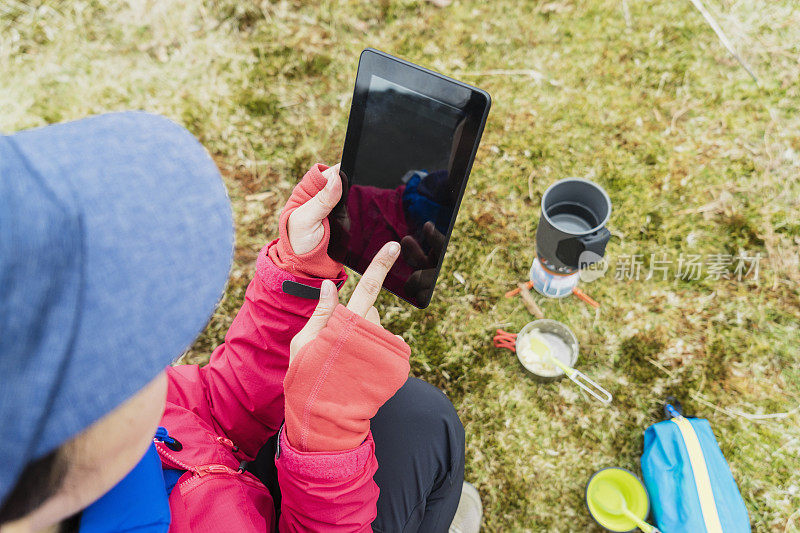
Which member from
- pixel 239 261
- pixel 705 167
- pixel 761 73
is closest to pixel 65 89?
pixel 239 261

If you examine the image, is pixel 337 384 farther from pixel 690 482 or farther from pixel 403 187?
pixel 690 482

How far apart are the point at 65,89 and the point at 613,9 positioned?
12.0ft

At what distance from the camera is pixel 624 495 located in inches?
90.9

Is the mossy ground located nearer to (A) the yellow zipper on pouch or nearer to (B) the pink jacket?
(A) the yellow zipper on pouch

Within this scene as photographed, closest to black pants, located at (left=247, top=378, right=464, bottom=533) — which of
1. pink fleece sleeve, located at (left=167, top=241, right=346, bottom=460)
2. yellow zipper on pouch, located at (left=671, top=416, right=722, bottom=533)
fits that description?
pink fleece sleeve, located at (left=167, top=241, right=346, bottom=460)

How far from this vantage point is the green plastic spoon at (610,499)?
2252 millimetres

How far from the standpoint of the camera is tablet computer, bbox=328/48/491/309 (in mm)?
1585

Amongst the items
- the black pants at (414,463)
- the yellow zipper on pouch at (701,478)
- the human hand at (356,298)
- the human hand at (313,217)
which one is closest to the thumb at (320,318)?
the human hand at (356,298)

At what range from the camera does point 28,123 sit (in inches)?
133

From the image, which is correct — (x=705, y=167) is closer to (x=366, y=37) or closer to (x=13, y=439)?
(x=366, y=37)

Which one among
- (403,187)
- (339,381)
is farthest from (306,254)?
(339,381)

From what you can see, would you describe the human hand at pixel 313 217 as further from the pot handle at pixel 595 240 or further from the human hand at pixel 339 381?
the pot handle at pixel 595 240

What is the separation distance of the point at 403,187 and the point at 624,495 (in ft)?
5.61

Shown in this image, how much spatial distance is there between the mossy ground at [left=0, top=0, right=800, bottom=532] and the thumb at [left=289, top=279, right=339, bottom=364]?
1.15m
